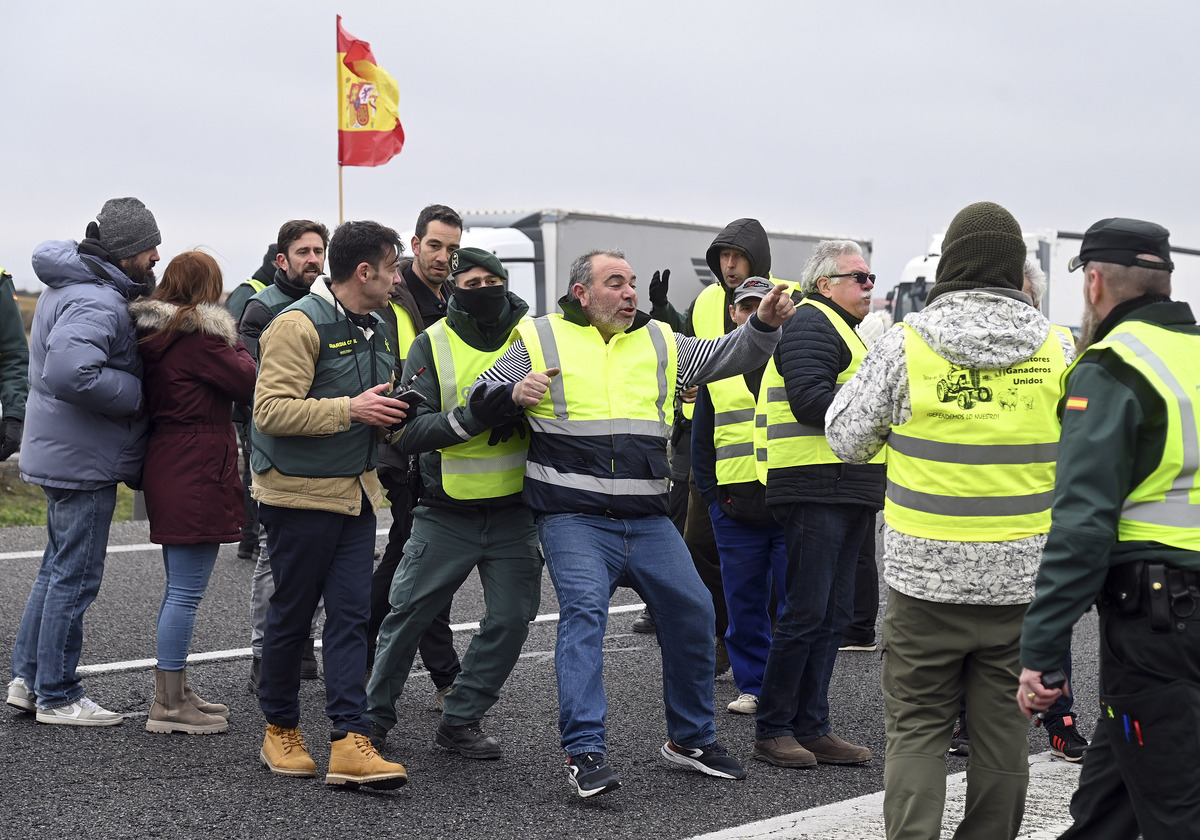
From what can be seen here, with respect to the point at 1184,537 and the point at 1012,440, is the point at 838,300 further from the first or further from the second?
the point at 1184,537

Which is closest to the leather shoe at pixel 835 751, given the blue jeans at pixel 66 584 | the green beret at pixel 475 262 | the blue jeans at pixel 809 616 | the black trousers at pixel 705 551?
the blue jeans at pixel 809 616

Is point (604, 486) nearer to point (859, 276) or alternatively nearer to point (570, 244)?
point (859, 276)

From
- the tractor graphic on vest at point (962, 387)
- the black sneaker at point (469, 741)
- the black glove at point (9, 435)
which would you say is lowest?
the black sneaker at point (469, 741)

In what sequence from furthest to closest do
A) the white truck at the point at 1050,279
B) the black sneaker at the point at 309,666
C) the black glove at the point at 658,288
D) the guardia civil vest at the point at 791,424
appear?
the white truck at the point at 1050,279 < the black sneaker at the point at 309,666 < the black glove at the point at 658,288 < the guardia civil vest at the point at 791,424

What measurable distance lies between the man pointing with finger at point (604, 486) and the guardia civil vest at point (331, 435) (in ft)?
1.68

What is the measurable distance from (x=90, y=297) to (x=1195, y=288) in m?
29.4

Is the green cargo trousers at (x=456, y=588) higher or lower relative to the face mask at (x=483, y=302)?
lower

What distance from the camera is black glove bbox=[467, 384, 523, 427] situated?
190 inches

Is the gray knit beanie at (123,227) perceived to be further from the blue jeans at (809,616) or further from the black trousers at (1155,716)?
the black trousers at (1155,716)

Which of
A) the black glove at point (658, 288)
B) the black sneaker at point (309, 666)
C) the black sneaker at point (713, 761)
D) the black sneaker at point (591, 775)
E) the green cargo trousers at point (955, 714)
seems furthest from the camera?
the black sneaker at point (309, 666)

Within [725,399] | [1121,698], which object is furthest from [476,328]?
[1121,698]

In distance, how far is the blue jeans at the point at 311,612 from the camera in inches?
193

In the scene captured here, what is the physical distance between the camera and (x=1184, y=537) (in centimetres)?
304

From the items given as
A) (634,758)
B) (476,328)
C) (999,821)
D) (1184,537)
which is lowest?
(634,758)
